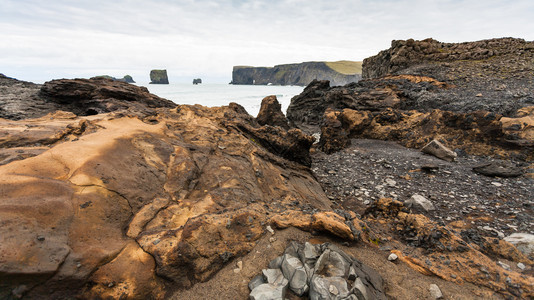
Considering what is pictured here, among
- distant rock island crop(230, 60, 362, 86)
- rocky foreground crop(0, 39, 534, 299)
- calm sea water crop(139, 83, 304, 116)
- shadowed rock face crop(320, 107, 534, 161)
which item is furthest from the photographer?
distant rock island crop(230, 60, 362, 86)

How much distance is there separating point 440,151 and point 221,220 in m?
11.1

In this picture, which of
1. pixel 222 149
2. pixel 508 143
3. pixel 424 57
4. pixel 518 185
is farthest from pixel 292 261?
pixel 424 57

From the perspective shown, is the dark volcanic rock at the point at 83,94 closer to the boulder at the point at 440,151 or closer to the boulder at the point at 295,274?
the boulder at the point at 295,274

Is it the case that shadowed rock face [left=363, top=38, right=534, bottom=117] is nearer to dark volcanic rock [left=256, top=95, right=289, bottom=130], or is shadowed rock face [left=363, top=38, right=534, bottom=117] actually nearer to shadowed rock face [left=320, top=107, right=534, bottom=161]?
shadowed rock face [left=320, top=107, right=534, bottom=161]

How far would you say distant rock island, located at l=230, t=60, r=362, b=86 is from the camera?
13950 cm

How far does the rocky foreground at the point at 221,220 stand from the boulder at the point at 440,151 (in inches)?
38.6

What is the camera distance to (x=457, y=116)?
1113 cm

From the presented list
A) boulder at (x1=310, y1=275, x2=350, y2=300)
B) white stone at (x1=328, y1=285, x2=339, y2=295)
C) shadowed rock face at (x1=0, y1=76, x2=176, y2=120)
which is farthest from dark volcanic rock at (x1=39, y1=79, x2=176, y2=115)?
white stone at (x1=328, y1=285, x2=339, y2=295)

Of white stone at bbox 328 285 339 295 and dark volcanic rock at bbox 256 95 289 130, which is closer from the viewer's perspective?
white stone at bbox 328 285 339 295

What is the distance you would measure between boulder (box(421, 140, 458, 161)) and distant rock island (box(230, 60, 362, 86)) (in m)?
126

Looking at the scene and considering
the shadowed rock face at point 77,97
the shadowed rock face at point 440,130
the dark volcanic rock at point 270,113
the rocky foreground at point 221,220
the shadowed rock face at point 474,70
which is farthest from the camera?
the dark volcanic rock at point 270,113

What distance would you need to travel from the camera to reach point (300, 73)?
154 meters

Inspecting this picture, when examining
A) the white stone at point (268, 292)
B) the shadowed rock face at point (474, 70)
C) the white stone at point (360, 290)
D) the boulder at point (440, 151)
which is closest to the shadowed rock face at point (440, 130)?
the boulder at point (440, 151)

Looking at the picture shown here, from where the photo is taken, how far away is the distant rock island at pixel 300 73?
13950 cm
